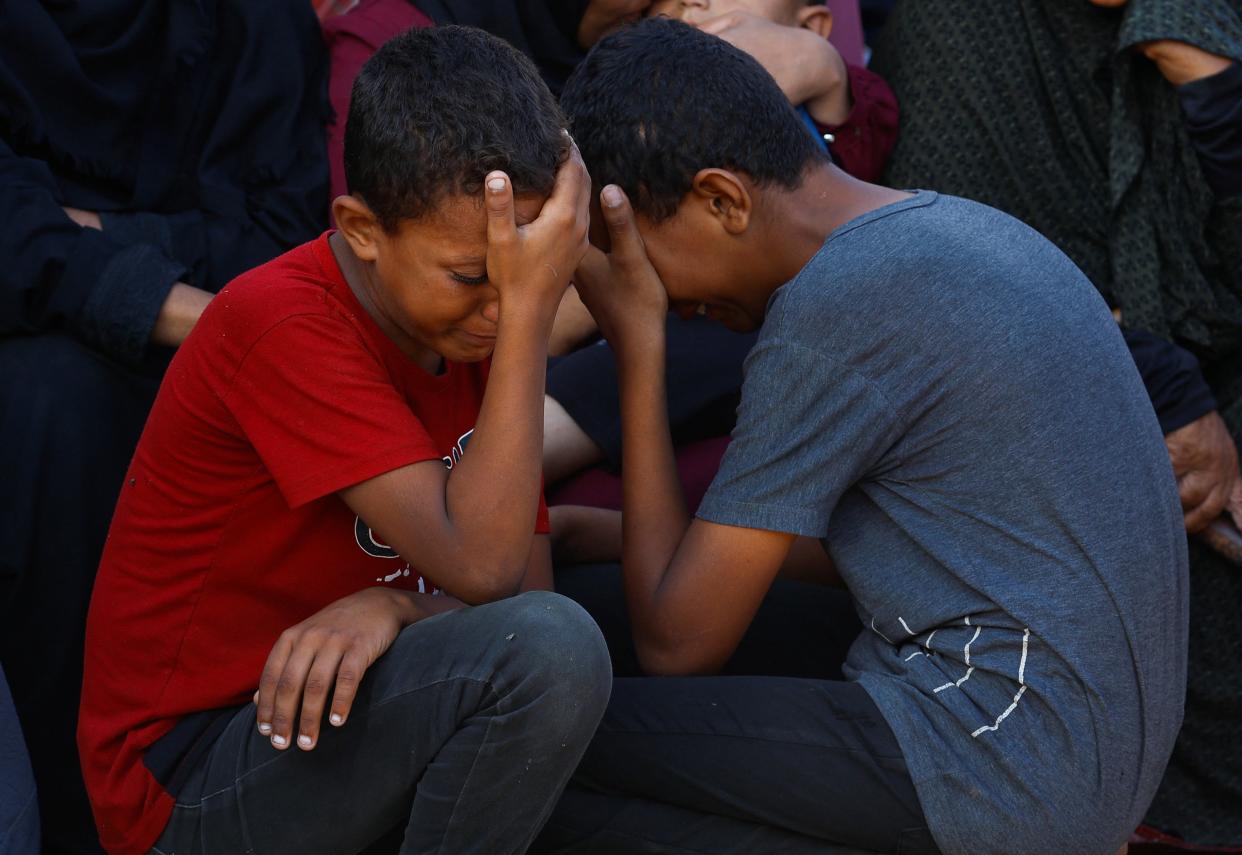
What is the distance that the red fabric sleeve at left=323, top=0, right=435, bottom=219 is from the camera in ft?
9.96

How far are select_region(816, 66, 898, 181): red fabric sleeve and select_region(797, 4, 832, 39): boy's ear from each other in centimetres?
19

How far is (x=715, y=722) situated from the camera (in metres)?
1.97

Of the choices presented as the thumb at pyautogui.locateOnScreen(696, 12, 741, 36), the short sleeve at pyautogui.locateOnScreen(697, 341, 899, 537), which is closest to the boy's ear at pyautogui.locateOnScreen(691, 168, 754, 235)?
the short sleeve at pyautogui.locateOnScreen(697, 341, 899, 537)

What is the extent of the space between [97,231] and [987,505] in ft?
5.56

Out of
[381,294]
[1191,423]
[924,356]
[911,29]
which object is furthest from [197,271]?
[1191,423]

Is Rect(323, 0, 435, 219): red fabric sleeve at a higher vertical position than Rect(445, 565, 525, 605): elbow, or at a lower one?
higher

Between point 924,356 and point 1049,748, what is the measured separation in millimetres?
555

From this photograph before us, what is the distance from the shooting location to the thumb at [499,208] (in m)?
1.75

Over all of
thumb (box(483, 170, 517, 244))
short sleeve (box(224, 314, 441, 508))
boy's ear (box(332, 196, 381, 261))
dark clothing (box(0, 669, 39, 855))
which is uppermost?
thumb (box(483, 170, 517, 244))

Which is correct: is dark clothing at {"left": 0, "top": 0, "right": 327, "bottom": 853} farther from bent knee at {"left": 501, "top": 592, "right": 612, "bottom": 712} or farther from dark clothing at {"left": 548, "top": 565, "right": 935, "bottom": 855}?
bent knee at {"left": 501, "top": 592, "right": 612, "bottom": 712}

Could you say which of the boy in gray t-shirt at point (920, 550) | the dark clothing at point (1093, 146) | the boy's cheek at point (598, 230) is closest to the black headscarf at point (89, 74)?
the boy's cheek at point (598, 230)

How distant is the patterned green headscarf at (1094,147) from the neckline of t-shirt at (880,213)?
114 centimetres

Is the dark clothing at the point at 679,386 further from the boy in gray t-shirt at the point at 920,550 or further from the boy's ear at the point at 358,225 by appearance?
the boy's ear at the point at 358,225

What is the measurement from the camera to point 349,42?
310 cm
